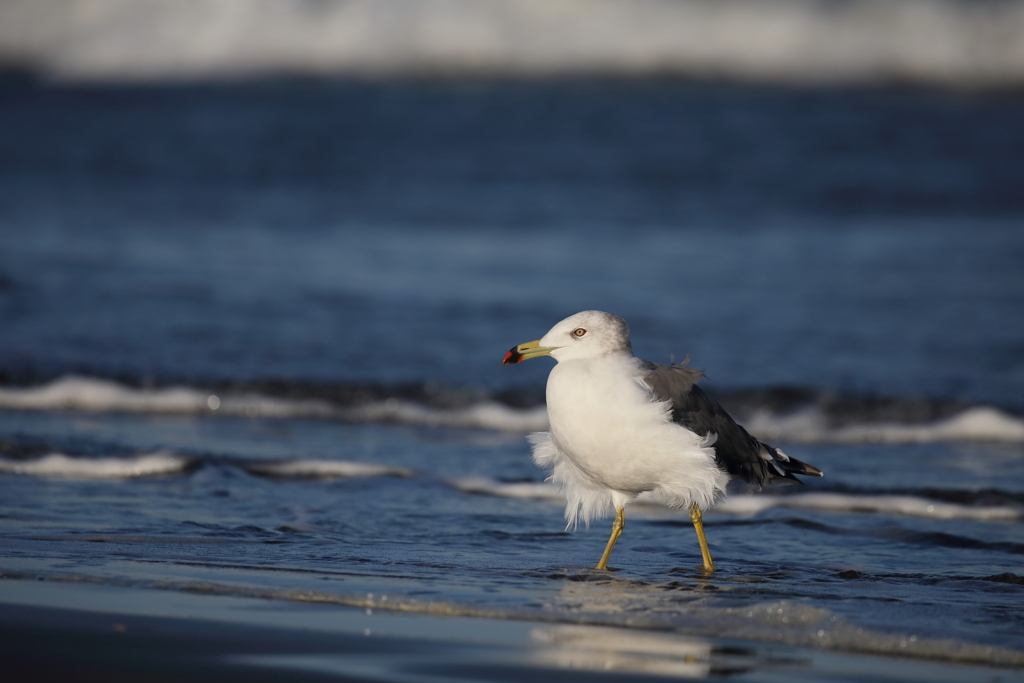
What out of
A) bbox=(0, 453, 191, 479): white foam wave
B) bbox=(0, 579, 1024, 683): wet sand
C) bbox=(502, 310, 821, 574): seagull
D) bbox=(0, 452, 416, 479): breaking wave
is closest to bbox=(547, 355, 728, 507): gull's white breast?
bbox=(502, 310, 821, 574): seagull

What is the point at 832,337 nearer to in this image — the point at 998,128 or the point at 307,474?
the point at 307,474

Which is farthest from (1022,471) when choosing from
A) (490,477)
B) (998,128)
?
(998,128)

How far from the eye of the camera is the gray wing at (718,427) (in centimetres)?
524

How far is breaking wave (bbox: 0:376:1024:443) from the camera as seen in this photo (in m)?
8.78

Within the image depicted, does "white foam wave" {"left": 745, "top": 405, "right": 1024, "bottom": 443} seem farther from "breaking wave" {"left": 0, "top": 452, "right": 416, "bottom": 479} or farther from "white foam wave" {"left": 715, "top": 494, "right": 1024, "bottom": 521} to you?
"breaking wave" {"left": 0, "top": 452, "right": 416, "bottom": 479}

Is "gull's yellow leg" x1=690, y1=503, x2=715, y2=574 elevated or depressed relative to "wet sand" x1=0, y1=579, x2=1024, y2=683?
elevated

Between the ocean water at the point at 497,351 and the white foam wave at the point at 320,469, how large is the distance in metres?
0.03

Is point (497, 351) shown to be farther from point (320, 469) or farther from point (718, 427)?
point (718, 427)

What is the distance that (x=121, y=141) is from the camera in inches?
907

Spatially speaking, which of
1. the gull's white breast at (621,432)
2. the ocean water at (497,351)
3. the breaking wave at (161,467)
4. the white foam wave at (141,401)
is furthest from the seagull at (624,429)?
the white foam wave at (141,401)

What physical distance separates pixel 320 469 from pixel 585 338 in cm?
267

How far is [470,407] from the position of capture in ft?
30.8

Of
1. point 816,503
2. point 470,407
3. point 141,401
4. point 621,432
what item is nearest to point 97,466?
point 141,401

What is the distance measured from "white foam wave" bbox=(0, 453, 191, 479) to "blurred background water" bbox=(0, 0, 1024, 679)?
0.11 feet
